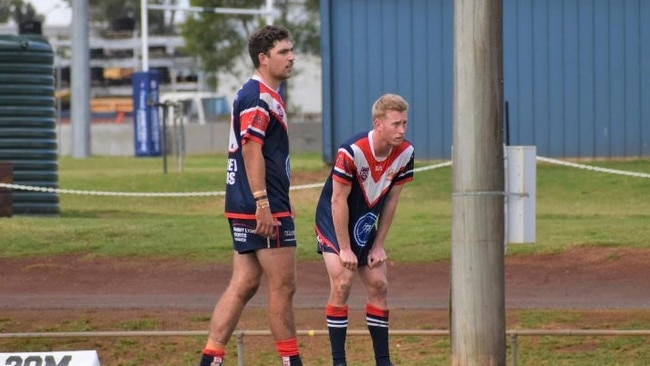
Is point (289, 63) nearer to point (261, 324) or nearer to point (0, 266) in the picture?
point (261, 324)

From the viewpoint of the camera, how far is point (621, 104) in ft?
97.6

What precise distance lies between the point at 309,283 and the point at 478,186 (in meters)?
8.49

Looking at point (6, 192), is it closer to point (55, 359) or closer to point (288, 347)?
point (55, 359)

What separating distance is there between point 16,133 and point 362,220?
14242 mm

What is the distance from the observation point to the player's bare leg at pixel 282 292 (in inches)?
357

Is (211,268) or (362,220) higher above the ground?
(362,220)

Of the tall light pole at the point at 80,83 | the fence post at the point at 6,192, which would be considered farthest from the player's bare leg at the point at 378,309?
the tall light pole at the point at 80,83

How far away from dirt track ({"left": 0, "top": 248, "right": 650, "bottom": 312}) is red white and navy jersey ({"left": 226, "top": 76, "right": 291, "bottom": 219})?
5.95 meters

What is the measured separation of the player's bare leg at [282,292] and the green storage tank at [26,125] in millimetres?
14329

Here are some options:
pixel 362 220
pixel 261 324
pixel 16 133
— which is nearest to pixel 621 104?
pixel 16 133

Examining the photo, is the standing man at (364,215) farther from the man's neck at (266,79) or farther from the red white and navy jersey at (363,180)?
the man's neck at (266,79)

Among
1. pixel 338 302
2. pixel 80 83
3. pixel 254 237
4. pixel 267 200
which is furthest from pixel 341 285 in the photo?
pixel 80 83

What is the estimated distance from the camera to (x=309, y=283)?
55.2 feet

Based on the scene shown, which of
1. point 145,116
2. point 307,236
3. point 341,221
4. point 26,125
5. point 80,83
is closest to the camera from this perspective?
point 341,221
